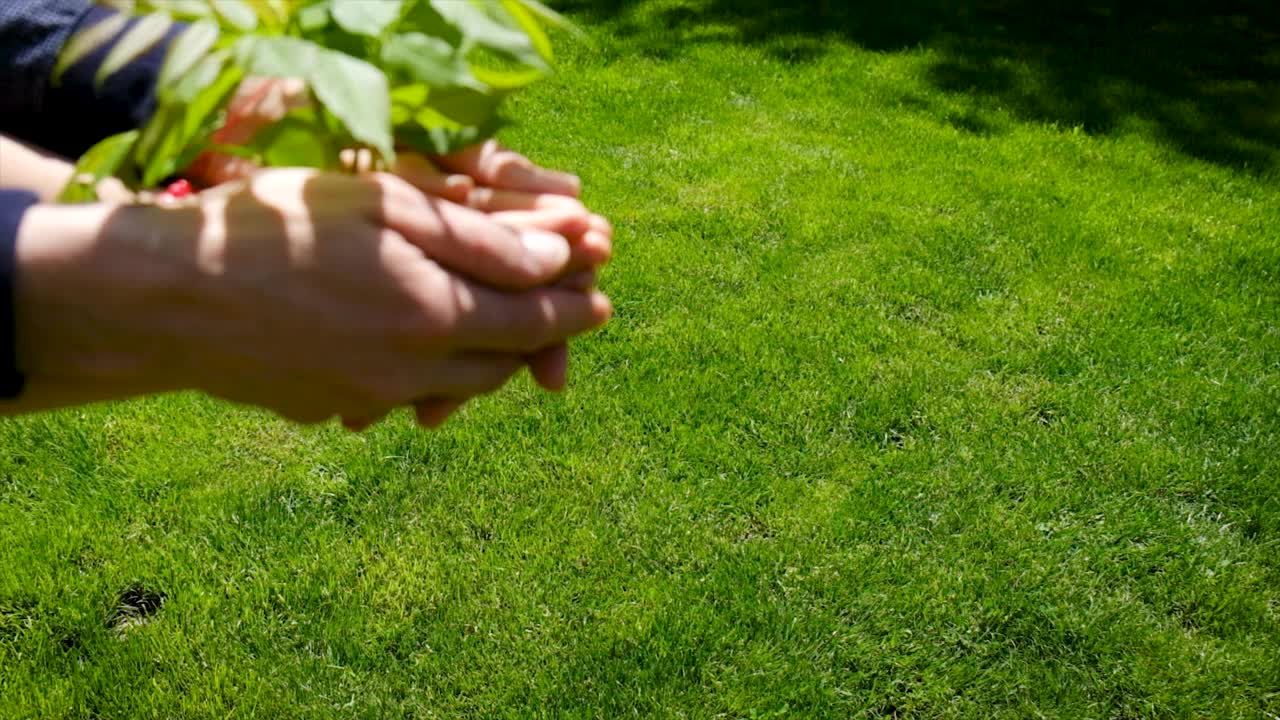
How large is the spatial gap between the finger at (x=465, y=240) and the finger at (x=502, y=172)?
170 mm

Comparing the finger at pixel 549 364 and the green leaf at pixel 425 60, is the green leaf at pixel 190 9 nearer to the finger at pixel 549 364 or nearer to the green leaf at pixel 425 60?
the green leaf at pixel 425 60

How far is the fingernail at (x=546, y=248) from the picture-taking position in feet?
3.38

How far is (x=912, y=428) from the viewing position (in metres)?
3.47

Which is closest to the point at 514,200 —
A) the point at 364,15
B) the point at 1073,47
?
the point at 364,15

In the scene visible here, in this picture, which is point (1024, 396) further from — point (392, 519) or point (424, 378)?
point (424, 378)

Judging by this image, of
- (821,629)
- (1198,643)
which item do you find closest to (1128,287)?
(1198,643)

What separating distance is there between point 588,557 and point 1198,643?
167 centimetres

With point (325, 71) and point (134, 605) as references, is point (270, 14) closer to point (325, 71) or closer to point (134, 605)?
point (325, 71)

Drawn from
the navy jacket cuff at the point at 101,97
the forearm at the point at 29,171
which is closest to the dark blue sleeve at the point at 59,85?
the navy jacket cuff at the point at 101,97

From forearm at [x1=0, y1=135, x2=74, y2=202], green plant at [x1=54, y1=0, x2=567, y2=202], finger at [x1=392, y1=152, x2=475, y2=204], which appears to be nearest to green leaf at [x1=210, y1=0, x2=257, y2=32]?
green plant at [x1=54, y1=0, x2=567, y2=202]

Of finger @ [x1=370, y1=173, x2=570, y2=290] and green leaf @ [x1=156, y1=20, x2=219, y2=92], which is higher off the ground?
green leaf @ [x1=156, y1=20, x2=219, y2=92]

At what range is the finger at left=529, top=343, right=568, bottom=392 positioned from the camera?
116 cm

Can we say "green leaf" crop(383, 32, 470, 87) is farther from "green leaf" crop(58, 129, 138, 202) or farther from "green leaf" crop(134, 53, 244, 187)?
"green leaf" crop(58, 129, 138, 202)

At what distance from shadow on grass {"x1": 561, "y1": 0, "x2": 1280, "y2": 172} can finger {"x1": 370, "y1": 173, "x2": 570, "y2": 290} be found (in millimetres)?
5314
